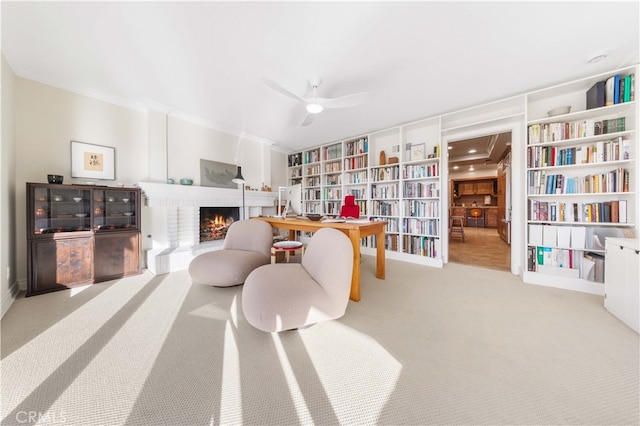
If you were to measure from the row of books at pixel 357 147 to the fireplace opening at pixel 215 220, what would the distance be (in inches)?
104

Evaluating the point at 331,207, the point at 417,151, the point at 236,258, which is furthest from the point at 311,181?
the point at 236,258

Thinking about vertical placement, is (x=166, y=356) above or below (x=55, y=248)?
below

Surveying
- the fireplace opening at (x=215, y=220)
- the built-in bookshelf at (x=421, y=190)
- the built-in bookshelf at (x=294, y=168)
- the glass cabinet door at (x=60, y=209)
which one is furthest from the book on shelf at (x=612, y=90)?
the glass cabinet door at (x=60, y=209)

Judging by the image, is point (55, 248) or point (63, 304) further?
point (55, 248)

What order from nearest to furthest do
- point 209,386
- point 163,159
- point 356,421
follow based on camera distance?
point 356,421 < point 209,386 < point 163,159

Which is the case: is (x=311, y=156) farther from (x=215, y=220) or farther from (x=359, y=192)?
(x=215, y=220)

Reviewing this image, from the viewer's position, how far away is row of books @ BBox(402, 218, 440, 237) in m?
3.51

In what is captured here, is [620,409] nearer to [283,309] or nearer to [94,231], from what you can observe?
[283,309]

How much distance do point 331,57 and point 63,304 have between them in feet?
11.5

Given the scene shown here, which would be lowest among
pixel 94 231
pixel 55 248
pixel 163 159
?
pixel 55 248

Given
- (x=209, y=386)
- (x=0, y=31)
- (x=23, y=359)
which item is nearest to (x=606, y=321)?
(x=209, y=386)

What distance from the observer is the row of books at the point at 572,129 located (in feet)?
7.55

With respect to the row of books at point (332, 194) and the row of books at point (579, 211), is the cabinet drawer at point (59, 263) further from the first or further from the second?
the row of books at point (579, 211)

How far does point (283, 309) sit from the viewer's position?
1423 mm
